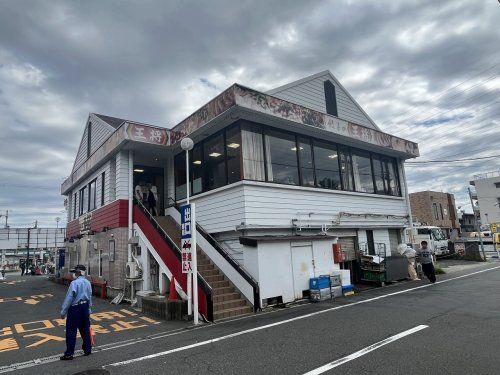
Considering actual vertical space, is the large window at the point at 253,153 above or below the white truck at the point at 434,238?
above

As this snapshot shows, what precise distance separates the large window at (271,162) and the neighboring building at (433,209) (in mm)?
28189

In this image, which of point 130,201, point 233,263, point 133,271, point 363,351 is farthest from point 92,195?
point 363,351

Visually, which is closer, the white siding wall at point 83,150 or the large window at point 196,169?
the large window at point 196,169

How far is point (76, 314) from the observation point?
20.4 feet

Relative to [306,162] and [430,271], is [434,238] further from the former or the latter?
[306,162]

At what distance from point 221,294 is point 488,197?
184ft

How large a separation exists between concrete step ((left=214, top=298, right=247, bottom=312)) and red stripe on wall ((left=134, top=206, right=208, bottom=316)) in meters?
0.53

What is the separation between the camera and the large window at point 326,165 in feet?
47.1

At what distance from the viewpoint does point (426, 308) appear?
868 centimetres

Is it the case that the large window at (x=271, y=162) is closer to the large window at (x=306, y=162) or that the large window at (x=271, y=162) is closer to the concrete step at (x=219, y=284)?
the large window at (x=306, y=162)

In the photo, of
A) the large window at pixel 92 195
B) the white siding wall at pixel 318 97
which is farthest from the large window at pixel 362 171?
the large window at pixel 92 195

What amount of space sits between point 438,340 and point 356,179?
1095cm

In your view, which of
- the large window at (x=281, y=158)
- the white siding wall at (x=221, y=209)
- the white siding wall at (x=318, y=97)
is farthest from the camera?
the white siding wall at (x=318, y=97)

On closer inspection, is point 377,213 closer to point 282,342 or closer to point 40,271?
point 282,342
